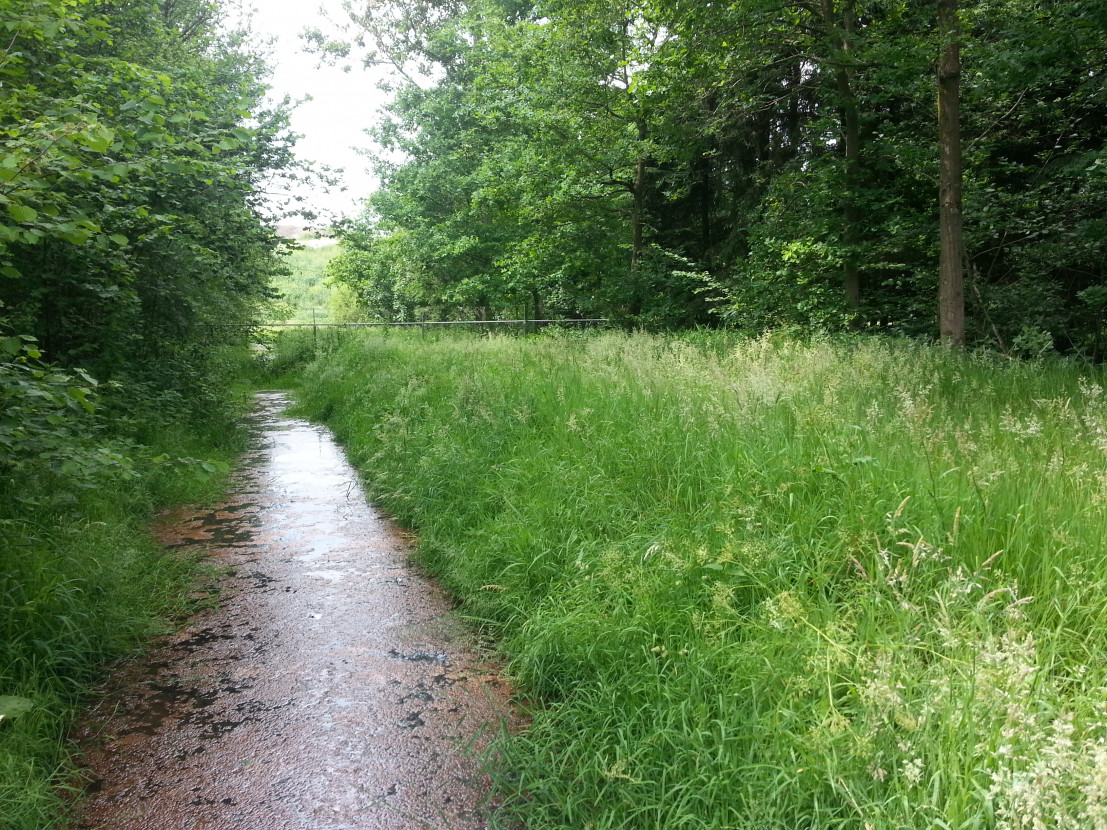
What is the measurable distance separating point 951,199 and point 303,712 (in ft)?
30.0

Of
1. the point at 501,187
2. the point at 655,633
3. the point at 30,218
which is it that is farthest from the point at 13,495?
the point at 501,187

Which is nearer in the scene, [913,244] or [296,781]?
[296,781]

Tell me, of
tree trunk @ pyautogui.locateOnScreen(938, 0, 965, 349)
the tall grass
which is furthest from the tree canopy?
tree trunk @ pyautogui.locateOnScreen(938, 0, 965, 349)

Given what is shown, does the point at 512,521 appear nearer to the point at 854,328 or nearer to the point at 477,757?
the point at 477,757

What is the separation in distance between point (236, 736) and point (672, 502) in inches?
105

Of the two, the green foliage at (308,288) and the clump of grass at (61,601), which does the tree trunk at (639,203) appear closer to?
the clump of grass at (61,601)

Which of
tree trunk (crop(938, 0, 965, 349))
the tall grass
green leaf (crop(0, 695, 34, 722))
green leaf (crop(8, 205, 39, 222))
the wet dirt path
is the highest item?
tree trunk (crop(938, 0, 965, 349))

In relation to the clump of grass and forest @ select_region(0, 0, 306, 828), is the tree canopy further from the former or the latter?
the clump of grass

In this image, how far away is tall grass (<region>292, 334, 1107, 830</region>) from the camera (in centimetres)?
197

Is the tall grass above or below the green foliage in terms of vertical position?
below

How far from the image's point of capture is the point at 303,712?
3.24m

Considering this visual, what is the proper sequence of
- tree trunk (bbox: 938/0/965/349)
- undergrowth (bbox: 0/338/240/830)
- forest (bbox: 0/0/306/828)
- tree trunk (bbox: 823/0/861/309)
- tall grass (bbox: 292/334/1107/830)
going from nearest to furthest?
tall grass (bbox: 292/334/1107/830)
undergrowth (bbox: 0/338/240/830)
forest (bbox: 0/0/306/828)
tree trunk (bbox: 938/0/965/349)
tree trunk (bbox: 823/0/861/309)

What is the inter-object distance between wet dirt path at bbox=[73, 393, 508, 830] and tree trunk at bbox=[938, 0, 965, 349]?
296 inches

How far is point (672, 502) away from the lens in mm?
4156
